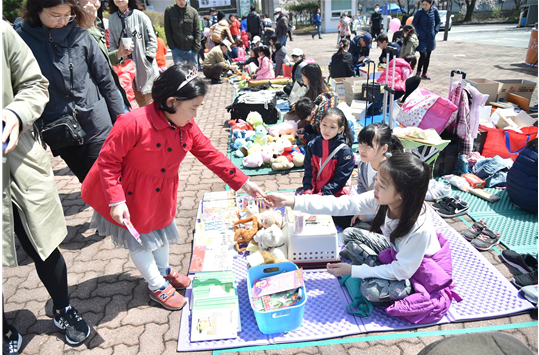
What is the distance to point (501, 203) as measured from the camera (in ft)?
12.1

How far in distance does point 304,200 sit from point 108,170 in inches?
45.7

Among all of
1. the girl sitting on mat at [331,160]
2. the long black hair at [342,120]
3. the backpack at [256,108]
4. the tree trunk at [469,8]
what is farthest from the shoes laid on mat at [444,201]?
the tree trunk at [469,8]

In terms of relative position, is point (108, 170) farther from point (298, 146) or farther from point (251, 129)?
point (251, 129)

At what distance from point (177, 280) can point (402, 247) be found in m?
1.56

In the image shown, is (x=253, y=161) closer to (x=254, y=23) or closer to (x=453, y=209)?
(x=453, y=209)

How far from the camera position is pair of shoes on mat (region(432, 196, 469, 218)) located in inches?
137

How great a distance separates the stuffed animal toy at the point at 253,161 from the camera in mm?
4672

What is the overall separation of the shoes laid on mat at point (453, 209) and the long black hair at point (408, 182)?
153 centimetres

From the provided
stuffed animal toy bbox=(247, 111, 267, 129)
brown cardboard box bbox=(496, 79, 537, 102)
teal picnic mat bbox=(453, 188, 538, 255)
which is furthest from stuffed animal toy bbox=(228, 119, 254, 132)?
brown cardboard box bbox=(496, 79, 537, 102)

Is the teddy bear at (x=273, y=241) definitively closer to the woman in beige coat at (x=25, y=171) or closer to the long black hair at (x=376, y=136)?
the long black hair at (x=376, y=136)

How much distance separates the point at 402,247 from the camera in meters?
2.21

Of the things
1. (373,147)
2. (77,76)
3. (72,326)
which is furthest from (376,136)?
(72,326)

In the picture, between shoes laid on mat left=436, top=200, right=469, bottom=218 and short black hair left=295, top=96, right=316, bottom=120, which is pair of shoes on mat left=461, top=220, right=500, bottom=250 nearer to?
shoes laid on mat left=436, top=200, right=469, bottom=218

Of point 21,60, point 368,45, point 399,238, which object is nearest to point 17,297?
point 21,60
